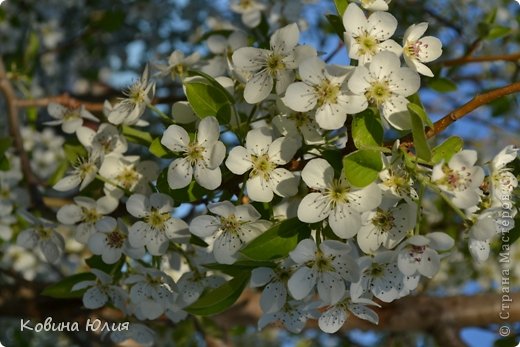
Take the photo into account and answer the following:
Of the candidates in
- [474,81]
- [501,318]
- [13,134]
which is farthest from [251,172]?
[474,81]

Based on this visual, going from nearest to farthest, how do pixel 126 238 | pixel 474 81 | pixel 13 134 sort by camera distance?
pixel 126 238 → pixel 13 134 → pixel 474 81

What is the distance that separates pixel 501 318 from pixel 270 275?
1.19 metres

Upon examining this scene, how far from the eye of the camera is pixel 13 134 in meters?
1.93

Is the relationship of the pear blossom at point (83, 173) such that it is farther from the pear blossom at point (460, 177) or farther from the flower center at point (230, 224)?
the pear blossom at point (460, 177)

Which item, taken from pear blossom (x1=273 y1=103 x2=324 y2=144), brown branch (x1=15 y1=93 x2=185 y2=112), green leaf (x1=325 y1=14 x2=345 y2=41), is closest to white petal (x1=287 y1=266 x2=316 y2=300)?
pear blossom (x1=273 y1=103 x2=324 y2=144)

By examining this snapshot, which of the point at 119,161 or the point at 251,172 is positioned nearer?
the point at 251,172

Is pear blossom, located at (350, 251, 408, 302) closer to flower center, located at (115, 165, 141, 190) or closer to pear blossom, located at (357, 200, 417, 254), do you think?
pear blossom, located at (357, 200, 417, 254)

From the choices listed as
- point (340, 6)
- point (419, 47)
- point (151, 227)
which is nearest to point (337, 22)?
point (340, 6)

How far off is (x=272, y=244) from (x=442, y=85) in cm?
101

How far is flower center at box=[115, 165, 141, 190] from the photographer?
126 centimetres

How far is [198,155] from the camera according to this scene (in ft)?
3.61

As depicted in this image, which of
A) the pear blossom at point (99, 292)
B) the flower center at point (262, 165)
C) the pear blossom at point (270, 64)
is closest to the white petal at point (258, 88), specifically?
the pear blossom at point (270, 64)

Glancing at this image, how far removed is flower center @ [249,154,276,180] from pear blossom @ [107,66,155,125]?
32cm

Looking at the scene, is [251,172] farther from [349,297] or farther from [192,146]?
[349,297]
